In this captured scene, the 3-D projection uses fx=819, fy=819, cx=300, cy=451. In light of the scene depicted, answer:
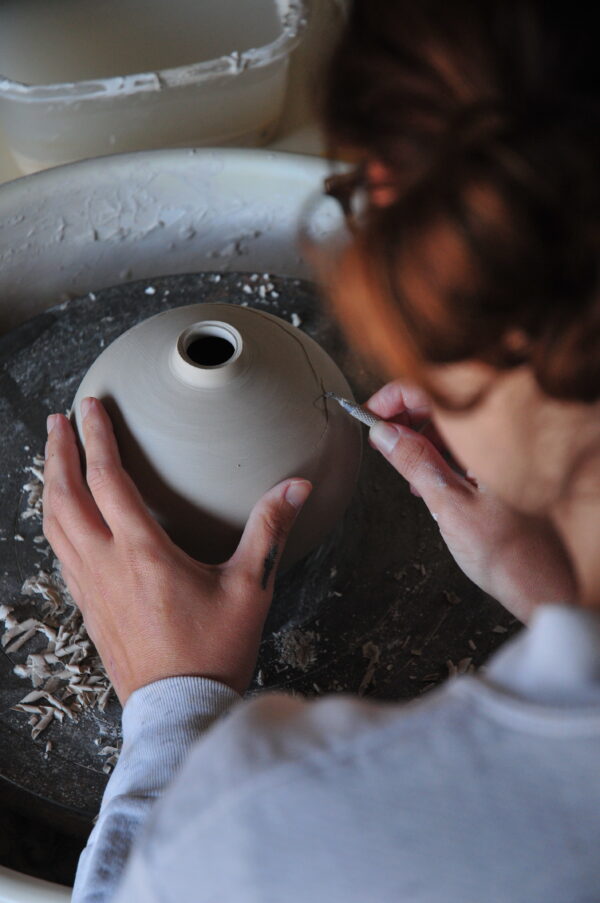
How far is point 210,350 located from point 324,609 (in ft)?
1.17

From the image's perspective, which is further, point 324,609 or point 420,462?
point 324,609

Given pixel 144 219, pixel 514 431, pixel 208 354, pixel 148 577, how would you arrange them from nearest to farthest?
1. pixel 514 431
2. pixel 148 577
3. pixel 208 354
4. pixel 144 219

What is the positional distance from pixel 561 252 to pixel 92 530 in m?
0.61

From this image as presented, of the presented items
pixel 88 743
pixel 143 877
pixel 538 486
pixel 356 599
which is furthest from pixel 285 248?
pixel 143 877

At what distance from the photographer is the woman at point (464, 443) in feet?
1.04

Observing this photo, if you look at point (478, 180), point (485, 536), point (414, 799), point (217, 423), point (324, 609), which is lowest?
point (324, 609)

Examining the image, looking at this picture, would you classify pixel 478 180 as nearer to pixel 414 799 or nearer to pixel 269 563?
pixel 414 799

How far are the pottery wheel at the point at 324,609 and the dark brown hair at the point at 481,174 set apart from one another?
65 cm

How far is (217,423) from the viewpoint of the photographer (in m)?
0.84

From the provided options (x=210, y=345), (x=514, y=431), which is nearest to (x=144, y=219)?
(x=210, y=345)

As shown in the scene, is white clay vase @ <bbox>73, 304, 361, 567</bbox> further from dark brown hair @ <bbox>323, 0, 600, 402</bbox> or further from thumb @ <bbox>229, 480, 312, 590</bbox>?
dark brown hair @ <bbox>323, 0, 600, 402</bbox>

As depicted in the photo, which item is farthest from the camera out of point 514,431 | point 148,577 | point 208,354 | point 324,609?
point 324,609

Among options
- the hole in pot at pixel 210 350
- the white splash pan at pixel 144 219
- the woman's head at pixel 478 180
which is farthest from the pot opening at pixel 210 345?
the white splash pan at pixel 144 219

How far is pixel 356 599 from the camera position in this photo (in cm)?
103
